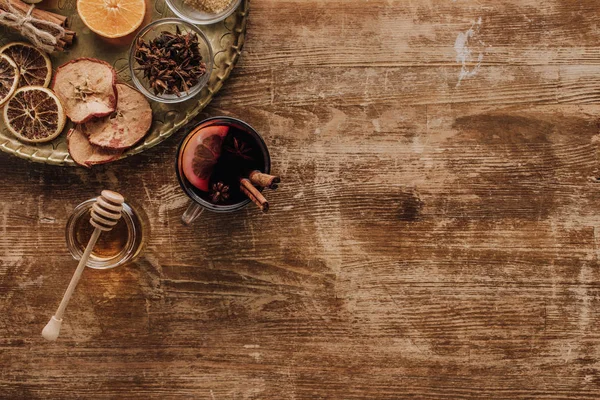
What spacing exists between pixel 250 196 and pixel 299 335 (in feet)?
1.68

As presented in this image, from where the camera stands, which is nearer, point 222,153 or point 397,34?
point 222,153

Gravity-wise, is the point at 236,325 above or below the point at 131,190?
below

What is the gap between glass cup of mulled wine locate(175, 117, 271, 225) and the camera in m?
1.50

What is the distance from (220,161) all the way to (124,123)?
32cm

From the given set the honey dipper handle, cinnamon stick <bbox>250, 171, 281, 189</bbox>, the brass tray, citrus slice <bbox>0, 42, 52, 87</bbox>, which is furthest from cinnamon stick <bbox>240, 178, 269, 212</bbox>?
citrus slice <bbox>0, 42, 52, 87</bbox>

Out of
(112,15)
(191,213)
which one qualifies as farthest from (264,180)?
(112,15)

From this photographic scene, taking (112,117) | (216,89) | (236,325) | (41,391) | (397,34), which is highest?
(397,34)

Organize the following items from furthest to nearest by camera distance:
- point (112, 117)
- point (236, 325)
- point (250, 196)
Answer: point (236, 325) → point (112, 117) → point (250, 196)

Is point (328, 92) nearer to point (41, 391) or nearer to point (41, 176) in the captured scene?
point (41, 176)

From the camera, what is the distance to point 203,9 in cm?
→ 158

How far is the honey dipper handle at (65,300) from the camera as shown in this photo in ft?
4.95

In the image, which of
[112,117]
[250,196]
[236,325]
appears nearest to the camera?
[250,196]

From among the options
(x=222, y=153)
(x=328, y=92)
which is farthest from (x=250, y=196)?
(x=328, y=92)

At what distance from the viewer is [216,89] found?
158cm
